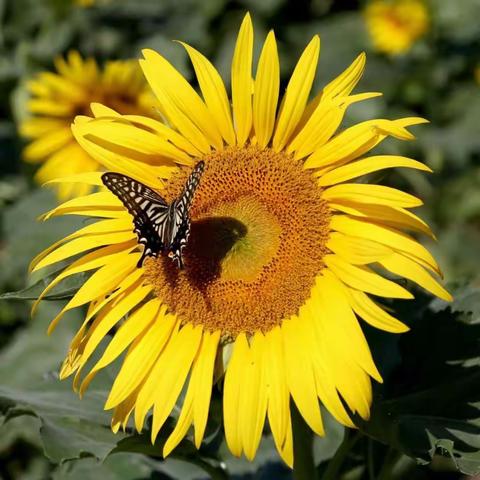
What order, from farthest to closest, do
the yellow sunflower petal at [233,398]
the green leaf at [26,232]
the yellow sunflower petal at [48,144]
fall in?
1. the yellow sunflower petal at [48,144]
2. the green leaf at [26,232]
3. the yellow sunflower petal at [233,398]

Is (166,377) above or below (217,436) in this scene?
above

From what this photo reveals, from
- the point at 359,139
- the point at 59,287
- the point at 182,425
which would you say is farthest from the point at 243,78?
the point at 182,425

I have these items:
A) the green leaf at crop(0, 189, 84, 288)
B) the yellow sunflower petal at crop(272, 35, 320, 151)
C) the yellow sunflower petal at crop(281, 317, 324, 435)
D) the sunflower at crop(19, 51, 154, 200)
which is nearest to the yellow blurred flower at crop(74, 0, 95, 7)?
the sunflower at crop(19, 51, 154, 200)

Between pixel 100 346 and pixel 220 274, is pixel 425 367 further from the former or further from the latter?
pixel 100 346

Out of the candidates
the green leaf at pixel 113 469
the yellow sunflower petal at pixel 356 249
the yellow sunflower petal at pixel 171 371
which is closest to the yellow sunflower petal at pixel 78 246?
the yellow sunflower petal at pixel 171 371

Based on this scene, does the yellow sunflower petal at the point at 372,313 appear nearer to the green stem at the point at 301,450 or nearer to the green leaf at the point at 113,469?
the green stem at the point at 301,450

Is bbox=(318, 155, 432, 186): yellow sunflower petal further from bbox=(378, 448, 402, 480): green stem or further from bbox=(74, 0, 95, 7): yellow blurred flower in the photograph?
bbox=(74, 0, 95, 7): yellow blurred flower

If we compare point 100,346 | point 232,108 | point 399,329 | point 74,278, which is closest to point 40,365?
point 100,346
